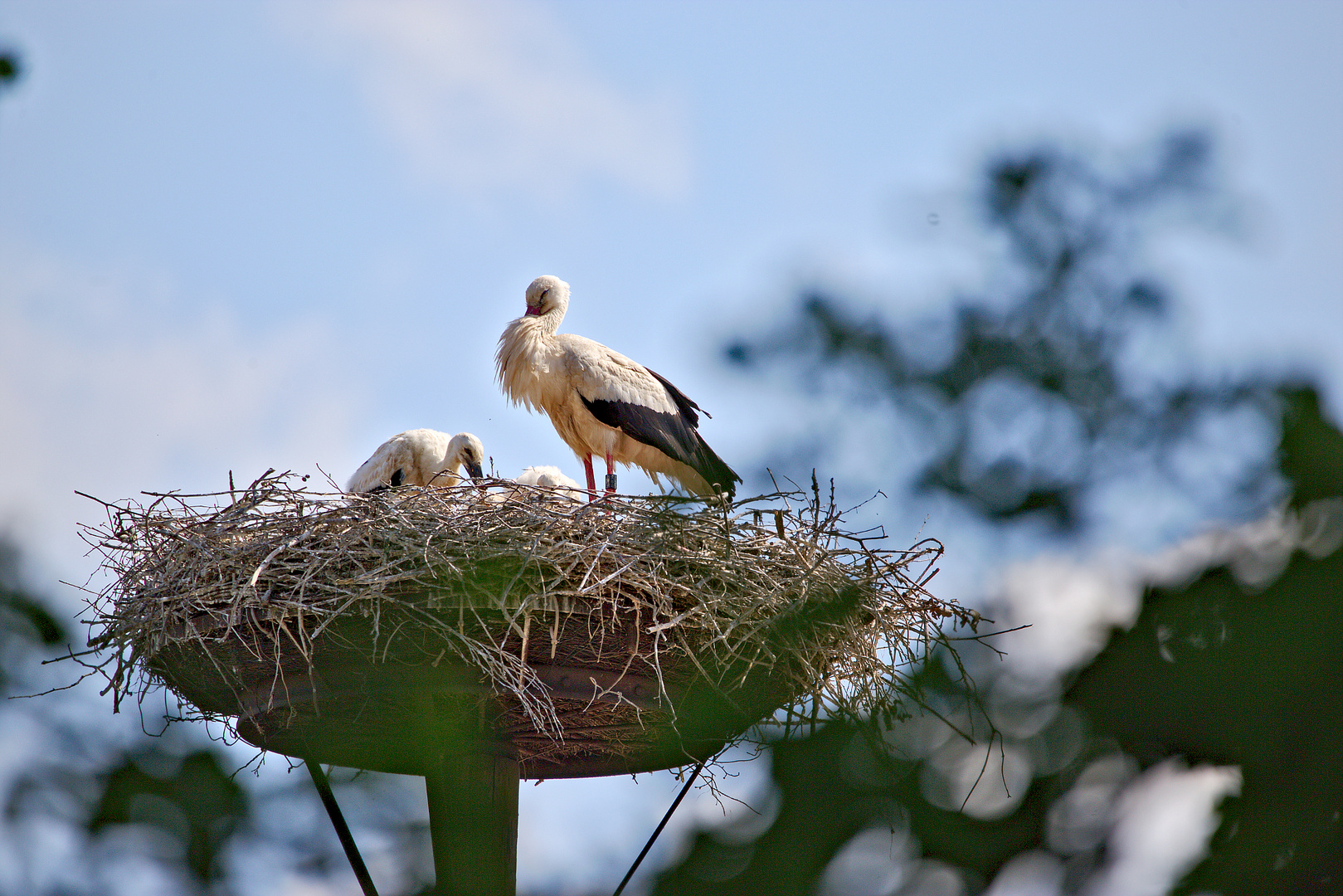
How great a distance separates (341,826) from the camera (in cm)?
389

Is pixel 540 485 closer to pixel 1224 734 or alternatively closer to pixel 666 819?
pixel 666 819

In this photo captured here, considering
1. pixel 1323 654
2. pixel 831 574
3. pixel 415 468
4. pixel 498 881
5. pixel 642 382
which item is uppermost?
pixel 415 468

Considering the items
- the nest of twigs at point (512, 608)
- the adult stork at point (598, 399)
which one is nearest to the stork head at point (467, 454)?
the adult stork at point (598, 399)

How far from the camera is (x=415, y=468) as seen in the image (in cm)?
749

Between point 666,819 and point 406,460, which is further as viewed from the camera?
point 406,460

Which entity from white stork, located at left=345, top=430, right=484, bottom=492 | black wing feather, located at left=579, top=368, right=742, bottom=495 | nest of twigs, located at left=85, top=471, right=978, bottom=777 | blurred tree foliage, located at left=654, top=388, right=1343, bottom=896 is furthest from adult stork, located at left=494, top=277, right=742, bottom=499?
blurred tree foliage, located at left=654, top=388, right=1343, bottom=896

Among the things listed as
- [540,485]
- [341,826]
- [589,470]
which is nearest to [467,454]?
[589,470]

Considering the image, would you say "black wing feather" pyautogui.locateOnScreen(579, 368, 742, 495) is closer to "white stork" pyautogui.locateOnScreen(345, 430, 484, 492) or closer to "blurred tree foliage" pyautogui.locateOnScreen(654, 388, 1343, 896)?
"white stork" pyautogui.locateOnScreen(345, 430, 484, 492)

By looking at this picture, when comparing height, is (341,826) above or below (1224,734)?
above

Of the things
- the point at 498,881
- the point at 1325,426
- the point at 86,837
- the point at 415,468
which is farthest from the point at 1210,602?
the point at 415,468

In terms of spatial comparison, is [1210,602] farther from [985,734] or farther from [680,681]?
[680,681]

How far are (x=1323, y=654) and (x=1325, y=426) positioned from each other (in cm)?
30

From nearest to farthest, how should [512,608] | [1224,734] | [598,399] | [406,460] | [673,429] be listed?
[1224,734] → [512,608] → [598,399] → [673,429] → [406,460]

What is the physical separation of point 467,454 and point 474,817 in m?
3.10
